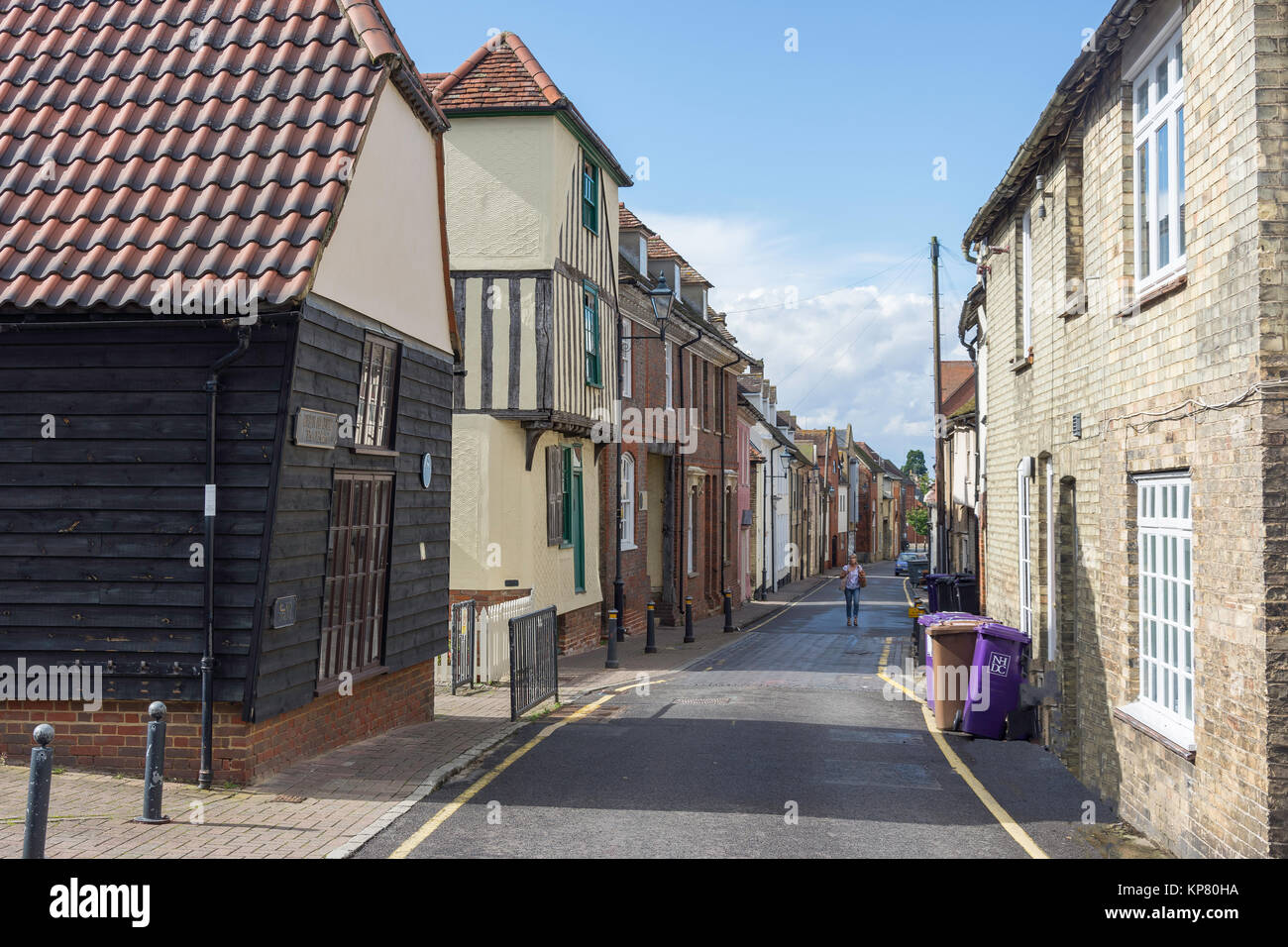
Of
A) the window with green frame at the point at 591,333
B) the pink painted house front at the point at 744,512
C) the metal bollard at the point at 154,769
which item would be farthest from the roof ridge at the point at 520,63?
the pink painted house front at the point at 744,512

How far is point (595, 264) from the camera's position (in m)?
21.9

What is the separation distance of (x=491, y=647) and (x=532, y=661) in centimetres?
275

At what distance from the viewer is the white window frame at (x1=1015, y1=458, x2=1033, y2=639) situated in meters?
13.6

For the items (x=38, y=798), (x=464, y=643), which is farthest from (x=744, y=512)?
(x=38, y=798)

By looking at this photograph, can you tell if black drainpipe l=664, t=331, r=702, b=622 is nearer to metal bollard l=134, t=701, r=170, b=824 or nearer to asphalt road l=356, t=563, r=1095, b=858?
asphalt road l=356, t=563, r=1095, b=858

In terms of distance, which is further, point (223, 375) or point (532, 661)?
point (532, 661)

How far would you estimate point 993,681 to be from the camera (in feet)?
41.8

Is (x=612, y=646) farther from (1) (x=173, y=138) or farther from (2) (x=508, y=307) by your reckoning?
(1) (x=173, y=138)

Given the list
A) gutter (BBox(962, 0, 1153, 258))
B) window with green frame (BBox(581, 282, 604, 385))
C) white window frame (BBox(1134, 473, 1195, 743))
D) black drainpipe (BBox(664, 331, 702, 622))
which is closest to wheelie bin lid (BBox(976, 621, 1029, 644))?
white window frame (BBox(1134, 473, 1195, 743))

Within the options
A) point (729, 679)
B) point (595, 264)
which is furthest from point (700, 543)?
point (729, 679)

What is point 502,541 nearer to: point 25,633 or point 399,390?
point 399,390

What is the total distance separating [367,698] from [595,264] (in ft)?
41.0

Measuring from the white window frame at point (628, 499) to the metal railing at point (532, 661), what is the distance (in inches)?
437

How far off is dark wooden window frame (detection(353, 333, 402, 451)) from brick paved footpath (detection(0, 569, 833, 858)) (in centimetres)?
285
